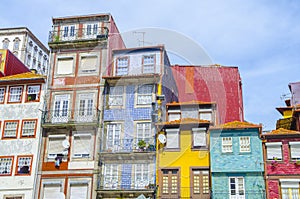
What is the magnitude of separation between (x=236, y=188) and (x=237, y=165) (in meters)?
1.81

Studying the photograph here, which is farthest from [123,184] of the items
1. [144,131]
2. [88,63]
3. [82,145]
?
[88,63]

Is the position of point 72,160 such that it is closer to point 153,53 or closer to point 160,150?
point 160,150

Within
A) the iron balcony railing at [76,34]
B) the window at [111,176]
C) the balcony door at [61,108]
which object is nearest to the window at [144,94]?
the window at [111,176]

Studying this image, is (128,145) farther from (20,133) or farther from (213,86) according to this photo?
(213,86)

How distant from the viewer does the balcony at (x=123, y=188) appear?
3451cm

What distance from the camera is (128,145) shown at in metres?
36.8

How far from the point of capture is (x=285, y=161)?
3334 cm

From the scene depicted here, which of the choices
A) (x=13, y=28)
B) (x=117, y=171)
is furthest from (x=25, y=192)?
(x=13, y=28)

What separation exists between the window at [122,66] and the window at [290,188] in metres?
17.2

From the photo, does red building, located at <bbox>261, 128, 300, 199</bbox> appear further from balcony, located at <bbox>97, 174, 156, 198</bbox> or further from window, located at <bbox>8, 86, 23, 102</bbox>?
window, located at <bbox>8, 86, 23, 102</bbox>

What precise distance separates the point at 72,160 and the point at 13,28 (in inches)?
1734

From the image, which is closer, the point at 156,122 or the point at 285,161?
the point at 285,161

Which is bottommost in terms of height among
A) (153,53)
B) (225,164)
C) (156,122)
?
(225,164)

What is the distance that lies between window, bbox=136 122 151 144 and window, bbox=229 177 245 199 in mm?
7866
